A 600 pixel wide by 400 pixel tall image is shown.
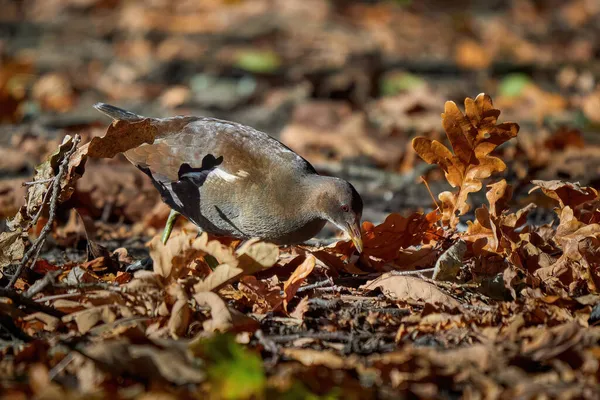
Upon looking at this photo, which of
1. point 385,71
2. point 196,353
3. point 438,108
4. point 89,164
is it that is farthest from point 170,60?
point 196,353

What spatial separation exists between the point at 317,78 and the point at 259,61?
1.21 meters

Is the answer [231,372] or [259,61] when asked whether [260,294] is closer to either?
[231,372]

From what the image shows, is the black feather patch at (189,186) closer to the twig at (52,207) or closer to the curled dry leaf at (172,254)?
the twig at (52,207)

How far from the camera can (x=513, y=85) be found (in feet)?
35.2

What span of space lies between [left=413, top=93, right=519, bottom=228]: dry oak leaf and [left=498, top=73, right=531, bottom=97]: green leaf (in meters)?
6.40

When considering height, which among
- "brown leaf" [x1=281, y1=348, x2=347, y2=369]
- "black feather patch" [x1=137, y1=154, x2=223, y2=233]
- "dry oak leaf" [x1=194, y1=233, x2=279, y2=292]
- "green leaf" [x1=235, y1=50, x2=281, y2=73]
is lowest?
"green leaf" [x1=235, y1=50, x2=281, y2=73]

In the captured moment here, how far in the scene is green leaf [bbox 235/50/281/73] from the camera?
11.3 metres

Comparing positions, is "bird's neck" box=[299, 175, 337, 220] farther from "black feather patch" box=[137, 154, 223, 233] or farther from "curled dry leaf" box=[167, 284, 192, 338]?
"curled dry leaf" box=[167, 284, 192, 338]

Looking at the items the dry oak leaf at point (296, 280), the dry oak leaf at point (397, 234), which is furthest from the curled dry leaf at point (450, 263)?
the dry oak leaf at point (296, 280)

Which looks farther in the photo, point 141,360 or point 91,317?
point 91,317

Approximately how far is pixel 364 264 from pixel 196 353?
1532 mm

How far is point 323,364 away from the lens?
125 inches

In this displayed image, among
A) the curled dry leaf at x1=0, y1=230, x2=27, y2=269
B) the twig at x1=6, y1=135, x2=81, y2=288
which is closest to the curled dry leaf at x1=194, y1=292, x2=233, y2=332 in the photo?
the twig at x1=6, y1=135, x2=81, y2=288

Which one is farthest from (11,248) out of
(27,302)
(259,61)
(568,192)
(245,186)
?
(259,61)
